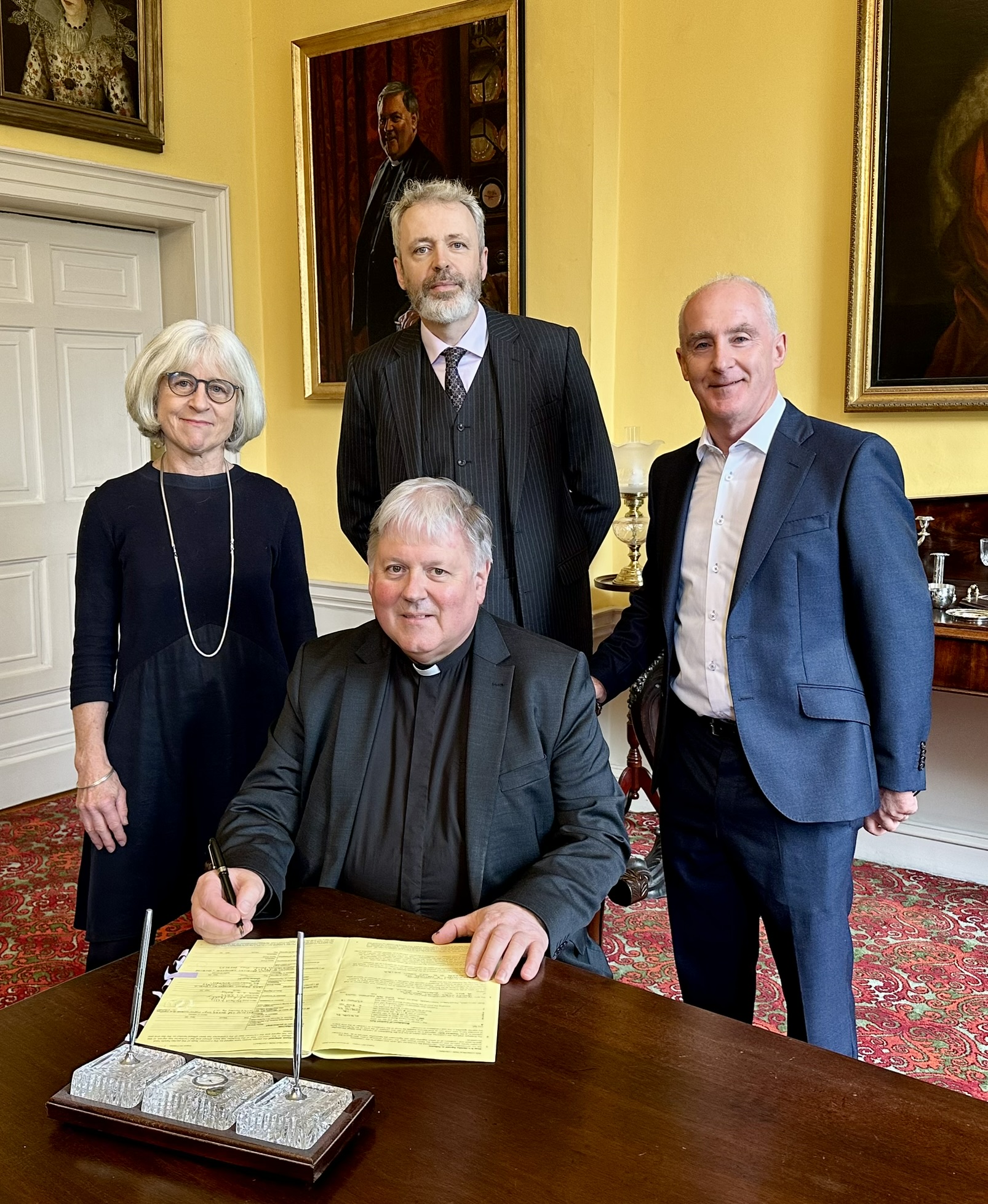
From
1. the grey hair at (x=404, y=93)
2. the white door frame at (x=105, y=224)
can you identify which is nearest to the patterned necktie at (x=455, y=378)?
the grey hair at (x=404, y=93)

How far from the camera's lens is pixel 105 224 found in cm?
500

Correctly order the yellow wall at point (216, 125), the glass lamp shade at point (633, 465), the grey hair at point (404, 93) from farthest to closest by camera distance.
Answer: the yellow wall at point (216, 125), the grey hair at point (404, 93), the glass lamp shade at point (633, 465)

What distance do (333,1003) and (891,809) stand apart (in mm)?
1152

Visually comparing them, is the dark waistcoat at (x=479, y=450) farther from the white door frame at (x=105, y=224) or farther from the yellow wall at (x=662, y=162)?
the white door frame at (x=105, y=224)

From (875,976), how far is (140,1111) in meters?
2.66

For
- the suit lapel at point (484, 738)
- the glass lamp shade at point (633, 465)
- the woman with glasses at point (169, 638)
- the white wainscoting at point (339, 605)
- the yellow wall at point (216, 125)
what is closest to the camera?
the suit lapel at point (484, 738)

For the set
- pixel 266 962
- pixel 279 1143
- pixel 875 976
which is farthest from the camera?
pixel 875 976

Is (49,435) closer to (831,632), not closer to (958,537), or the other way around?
(958,537)

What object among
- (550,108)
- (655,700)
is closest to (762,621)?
(655,700)

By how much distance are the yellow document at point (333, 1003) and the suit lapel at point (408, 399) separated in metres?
1.38

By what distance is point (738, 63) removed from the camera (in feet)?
13.2

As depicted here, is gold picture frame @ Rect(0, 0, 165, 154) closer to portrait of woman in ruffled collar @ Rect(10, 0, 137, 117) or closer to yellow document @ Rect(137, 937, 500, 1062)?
portrait of woman in ruffled collar @ Rect(10, 0, 137, 117)

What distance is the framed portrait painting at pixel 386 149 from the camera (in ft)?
14.6

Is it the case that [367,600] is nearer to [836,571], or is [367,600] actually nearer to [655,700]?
[655,700]
